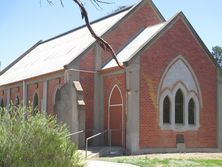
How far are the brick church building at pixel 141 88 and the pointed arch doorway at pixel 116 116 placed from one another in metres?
0.06

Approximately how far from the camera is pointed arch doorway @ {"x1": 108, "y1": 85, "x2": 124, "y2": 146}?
28.3 meters

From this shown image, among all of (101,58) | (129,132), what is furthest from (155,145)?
(101,58)

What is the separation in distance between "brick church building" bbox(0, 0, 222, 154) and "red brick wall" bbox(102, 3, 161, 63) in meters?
0.07

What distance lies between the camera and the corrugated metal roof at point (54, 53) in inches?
1262

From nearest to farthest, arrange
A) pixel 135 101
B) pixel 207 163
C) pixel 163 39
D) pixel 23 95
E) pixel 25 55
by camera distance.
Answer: pixel 207 163 < pixel 135 101 < pixel 163 39 < pixel 23 95 < pixel 25 55

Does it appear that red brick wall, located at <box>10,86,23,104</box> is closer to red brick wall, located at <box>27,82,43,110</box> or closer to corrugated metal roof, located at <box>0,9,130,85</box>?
corrugated metal roof, located at <box>0,9,130,85</box>

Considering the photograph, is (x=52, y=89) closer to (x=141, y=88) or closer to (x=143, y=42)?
(x=143, y=42)

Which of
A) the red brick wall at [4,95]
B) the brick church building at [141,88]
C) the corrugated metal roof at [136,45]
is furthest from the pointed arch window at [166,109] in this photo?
the red brick wall at [4,95]

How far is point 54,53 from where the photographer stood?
3744 centimetres

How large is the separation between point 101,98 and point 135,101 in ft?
11.8

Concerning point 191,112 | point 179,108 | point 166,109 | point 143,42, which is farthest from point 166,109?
point 143,42

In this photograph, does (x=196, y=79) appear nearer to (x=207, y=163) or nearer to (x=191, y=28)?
(x=191, y=28)

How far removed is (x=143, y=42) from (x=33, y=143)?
67.1ft

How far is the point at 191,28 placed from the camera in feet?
100
